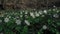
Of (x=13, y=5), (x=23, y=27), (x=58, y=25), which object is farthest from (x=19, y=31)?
(x=13, y=5)

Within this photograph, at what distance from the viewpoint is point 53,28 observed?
336cm

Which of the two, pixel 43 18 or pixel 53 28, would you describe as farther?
pixel 43 18

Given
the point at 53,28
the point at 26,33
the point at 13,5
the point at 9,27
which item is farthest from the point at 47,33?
the point at 13,5

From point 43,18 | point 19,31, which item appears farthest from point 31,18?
point 19,31

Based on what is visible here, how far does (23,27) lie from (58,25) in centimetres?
58

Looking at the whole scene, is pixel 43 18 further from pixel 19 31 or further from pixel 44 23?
pixel 19 31

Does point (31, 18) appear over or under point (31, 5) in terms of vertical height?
over

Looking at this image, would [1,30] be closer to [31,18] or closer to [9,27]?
[9,27]

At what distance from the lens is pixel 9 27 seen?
3.27 meters

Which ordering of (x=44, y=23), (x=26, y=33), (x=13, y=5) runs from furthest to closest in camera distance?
(x=13, y=5)
(x=44, y=23)
(x=26, y=33)

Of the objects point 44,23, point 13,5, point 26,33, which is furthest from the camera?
point 13,5

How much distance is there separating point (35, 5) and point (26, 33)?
11276 millimetres

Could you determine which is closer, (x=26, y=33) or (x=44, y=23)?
(x=26, y=33)

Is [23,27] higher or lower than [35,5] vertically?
higher
